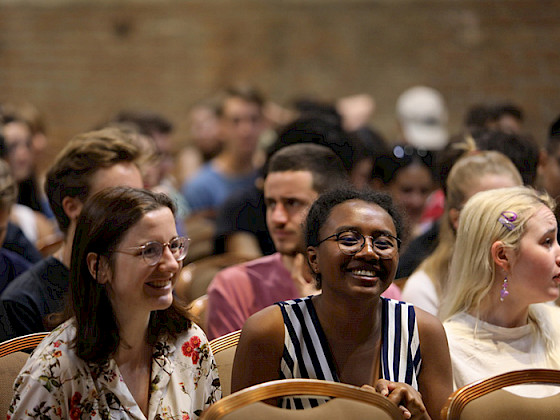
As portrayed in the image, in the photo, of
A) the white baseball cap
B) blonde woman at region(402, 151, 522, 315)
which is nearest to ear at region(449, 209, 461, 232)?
blonde woman at region(402, 151, 522, 315)

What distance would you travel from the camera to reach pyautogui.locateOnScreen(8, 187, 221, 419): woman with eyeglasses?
6.82ft

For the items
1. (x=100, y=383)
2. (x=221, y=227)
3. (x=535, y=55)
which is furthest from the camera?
(x=535, y=55)

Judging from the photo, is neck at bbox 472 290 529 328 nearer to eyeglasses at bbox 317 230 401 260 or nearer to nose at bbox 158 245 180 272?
eyeglasses at bbox 317 230 401 260

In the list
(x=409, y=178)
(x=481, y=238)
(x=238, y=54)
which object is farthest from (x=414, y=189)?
(x=238, y=54)

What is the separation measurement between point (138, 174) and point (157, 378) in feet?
3.07

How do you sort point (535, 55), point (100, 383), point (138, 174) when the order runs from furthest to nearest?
point (535, 55) → point (138, 174) → point (100, 383)

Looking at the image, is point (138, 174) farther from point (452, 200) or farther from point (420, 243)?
point (420, 243)

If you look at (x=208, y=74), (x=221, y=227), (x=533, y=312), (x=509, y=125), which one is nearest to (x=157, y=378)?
(x=533, y=312)

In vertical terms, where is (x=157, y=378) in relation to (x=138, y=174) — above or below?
below

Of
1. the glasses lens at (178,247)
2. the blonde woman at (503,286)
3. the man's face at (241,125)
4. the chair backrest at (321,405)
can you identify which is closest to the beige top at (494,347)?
the blonde woman at (503,286)

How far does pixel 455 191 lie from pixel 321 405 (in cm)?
138

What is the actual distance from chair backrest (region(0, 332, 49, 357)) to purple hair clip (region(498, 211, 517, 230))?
1403mm

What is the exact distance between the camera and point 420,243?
377cm

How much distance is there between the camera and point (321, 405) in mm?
2016
